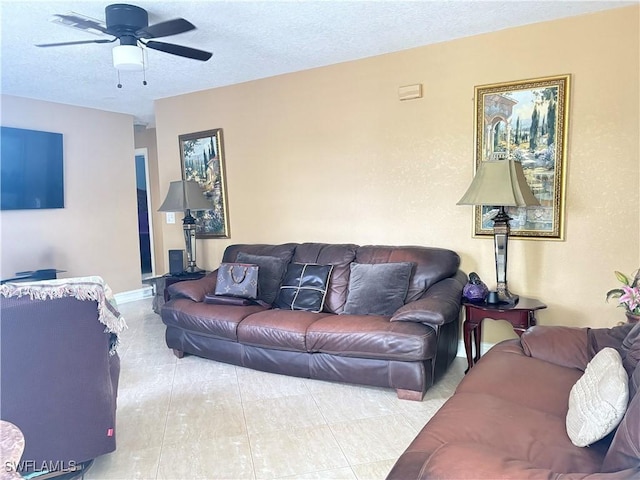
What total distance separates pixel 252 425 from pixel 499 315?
5.64ft

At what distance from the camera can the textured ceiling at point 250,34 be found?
269cm

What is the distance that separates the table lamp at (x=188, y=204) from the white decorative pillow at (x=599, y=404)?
146 inches

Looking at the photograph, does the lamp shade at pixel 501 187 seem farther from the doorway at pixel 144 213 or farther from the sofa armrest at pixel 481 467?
the doorway at pixel 144 213

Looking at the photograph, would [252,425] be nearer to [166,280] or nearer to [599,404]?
A: [599,404]

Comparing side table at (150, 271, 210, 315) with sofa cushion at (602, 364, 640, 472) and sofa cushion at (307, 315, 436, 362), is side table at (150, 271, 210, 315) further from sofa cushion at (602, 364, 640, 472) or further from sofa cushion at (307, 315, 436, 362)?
sofa cushion at (602, 364, 640, 472)

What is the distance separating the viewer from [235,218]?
456 cm

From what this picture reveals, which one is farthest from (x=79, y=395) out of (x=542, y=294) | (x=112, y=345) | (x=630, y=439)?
(x=542, y=294)

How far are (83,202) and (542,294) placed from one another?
501 cm

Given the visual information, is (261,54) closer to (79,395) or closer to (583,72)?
(583,72)

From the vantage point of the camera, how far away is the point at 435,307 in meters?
2.70

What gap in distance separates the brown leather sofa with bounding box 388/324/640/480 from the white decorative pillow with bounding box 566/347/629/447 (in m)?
0.03

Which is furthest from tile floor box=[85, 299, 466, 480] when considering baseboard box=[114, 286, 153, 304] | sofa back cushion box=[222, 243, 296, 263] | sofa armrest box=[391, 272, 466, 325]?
baseboard box=[114, 286, 153, 304]

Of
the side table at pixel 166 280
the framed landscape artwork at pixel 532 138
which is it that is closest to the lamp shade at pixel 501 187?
the framed landscape artwork at pixel 532 138

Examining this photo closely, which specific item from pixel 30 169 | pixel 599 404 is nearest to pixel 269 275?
pixel 599 404
